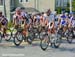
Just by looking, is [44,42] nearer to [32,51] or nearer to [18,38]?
[32,51]

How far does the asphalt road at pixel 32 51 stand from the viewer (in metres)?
14.0

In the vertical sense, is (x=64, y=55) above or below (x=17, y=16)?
below

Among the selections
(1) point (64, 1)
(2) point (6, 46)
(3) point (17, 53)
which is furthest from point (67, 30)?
(1) point (64, 1)

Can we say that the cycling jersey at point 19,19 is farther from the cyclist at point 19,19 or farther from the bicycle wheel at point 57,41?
the bicycle wheel at point 57,41

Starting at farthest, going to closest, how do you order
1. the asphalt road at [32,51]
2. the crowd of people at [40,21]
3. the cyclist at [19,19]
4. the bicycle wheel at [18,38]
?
1. the cyclist at [19,19]
2. the bicycle wheel at [18,38]
3. the crowd of people at [40,21]
4. the asphalt road at [32,51]

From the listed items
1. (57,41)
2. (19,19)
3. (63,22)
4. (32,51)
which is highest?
(19,19)

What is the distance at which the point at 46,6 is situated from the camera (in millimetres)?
53656

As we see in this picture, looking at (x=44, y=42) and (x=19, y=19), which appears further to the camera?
(x=19, y=19)

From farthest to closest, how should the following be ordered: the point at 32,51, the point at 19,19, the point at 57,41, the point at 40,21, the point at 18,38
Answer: the point at 40,21 < the point at 19,19 < the point at 18,38 < the point at 57,41 < the point at 32,51

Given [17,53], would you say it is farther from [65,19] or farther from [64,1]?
[64,1]

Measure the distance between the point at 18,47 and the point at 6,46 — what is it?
64 centimetres

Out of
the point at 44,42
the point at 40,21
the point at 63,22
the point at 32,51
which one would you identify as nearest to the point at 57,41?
the point at 44,42

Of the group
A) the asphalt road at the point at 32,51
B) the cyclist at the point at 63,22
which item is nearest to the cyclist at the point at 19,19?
the asphalt road at the point at 32,51

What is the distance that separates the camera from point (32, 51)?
14953mm
